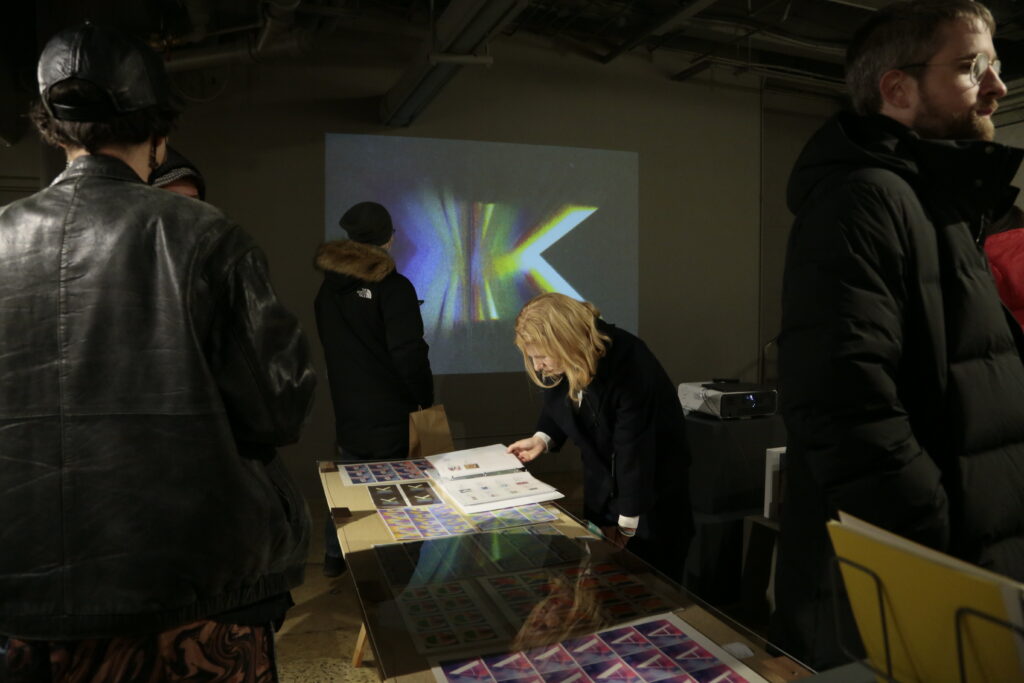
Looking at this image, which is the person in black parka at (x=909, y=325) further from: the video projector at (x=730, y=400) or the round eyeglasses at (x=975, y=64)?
the video projector at (x=730, y=400)

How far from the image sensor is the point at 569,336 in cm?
206

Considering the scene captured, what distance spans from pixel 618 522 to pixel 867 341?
4.06 ft

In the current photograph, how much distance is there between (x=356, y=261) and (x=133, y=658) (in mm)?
2139

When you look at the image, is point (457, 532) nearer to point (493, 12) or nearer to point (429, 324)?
point (493, 12)

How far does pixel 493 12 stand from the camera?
3174mm

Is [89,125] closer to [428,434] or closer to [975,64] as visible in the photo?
[975,64]

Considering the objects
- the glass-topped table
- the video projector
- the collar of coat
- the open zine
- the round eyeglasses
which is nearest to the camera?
the glass-topped table

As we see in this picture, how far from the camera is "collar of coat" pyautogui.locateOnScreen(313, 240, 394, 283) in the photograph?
294cm

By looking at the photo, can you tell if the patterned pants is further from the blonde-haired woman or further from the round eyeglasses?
the round eyeglasses

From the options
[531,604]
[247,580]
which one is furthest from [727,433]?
[247,580]

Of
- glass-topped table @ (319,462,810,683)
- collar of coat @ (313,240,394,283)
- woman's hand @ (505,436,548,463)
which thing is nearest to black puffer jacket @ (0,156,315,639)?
glass-topped table @ (319,462,810,683)

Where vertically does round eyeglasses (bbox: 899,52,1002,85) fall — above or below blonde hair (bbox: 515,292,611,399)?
above

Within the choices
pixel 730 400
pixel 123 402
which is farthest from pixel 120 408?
pixel 730 400

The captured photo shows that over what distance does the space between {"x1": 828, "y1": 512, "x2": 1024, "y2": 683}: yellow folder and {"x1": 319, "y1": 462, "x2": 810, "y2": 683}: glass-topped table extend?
398 millimetres
